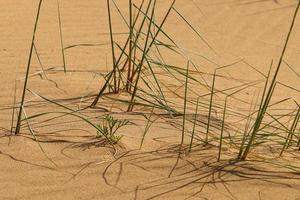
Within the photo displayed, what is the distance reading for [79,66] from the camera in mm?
4074

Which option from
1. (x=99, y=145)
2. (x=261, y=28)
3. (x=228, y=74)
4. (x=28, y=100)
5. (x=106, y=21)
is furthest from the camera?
(x=261, y=28)

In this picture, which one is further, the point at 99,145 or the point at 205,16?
the point at 205,16

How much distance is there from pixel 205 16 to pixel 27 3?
1.84 m

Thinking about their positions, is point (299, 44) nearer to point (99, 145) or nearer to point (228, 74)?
point (228, 74)

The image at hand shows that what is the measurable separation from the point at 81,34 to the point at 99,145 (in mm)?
2869

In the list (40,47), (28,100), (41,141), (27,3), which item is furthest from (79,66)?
(27,3)

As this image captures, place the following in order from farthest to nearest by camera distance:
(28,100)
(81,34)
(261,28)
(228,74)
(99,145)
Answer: (261,28), (81,34), (228,74), (28,100), (99,145)

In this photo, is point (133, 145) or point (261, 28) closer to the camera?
point (133, 145)

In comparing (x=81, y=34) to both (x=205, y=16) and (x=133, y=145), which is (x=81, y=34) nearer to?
(x=205, y=16)

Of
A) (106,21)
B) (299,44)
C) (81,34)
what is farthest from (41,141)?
(299,44)

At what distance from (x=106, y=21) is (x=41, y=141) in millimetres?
3404

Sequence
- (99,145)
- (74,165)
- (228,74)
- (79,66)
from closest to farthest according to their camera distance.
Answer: (74,165), (99,145), (79,66), (228,74)

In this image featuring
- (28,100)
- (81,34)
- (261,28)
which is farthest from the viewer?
(261,28)

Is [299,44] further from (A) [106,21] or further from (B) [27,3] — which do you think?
(B) [27,3]
